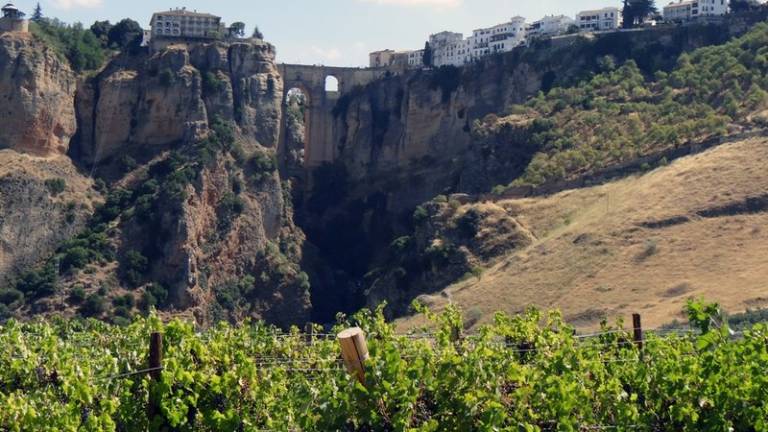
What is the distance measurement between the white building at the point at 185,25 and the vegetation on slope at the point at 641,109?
55.0 ft

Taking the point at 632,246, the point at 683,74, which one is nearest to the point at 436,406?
the point at 632,246

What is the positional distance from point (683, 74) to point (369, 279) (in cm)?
1997

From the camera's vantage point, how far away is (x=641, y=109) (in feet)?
238

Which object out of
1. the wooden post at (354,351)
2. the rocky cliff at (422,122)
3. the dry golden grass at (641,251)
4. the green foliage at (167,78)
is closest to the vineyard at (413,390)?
the wooden post at (354,351)

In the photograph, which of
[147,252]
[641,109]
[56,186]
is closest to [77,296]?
[147,252]

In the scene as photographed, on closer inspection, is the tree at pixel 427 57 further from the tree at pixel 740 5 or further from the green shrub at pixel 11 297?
the green shrub at pixel 11 297

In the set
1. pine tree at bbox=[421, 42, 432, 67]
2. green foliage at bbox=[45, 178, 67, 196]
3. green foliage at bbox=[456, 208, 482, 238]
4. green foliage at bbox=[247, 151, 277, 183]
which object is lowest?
green foliage at bbox=[456, 208, 482, 238]

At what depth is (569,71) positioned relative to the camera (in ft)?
265

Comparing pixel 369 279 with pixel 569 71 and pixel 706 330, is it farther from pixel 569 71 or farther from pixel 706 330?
pixel 706 330

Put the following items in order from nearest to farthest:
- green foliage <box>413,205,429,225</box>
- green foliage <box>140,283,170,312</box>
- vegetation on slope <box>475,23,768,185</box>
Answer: green foliage <box>140,283,170,312</box> → vegetation on slope <box>475,23,768,185</box> → green foliage <box>413,205,429,225</box>

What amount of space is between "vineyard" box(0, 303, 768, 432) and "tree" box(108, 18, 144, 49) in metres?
60.3

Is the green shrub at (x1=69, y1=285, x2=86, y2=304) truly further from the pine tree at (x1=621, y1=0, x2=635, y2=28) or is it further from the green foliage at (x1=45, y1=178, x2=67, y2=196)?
the pine tree at (x1=621, y1=0, x2=635, y2=28)

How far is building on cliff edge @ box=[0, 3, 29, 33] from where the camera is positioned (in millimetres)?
73562

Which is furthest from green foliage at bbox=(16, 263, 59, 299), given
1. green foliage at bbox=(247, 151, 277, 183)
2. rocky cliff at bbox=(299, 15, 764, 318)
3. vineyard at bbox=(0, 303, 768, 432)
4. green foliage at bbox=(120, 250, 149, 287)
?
vineyard at bbox=(0, 303, 768, 432)
